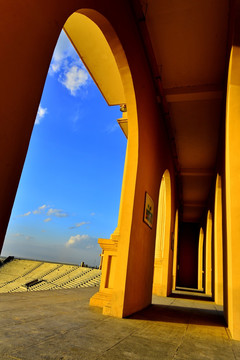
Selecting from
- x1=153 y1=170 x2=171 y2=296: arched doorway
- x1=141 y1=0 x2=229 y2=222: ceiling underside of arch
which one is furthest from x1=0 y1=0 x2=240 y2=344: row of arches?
x1=153 y1=170 x2=171 y2=296: arched doorway

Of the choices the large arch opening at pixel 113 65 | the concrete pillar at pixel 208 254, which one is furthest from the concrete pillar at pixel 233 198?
the concrete pillar at pixel 208 254

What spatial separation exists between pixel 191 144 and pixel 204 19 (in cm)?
391

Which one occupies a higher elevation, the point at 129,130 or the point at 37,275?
the point at 129,130

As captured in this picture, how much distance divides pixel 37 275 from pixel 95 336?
36.4 meters

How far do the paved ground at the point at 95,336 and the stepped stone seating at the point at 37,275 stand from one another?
73.8ft

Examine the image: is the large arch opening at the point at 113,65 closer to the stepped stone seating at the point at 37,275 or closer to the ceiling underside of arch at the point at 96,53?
the ceiling underside of arch at the point at 96,53

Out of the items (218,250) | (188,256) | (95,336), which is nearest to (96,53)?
(95,336)

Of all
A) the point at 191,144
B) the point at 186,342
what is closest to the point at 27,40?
the point at 186,342

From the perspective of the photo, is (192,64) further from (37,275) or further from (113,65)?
(37,275)

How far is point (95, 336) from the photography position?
7.93 ft

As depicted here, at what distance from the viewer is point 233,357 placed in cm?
235

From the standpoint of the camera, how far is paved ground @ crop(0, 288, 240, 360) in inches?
76.7

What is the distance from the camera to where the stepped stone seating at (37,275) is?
89.0 feet

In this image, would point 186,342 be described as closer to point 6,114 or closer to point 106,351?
point 106,351
